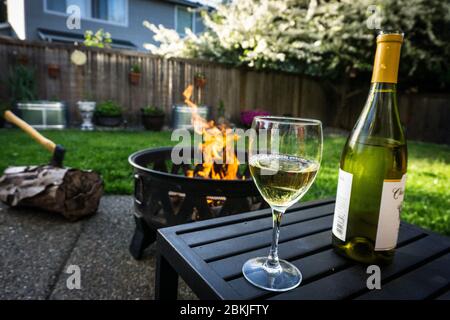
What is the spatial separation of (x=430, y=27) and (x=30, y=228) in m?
8.43

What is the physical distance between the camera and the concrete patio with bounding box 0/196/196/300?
62.4 inches

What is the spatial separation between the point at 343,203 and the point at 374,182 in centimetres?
10

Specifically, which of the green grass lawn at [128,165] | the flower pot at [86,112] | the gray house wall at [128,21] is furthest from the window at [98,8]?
the green grass lawn at [128,165]

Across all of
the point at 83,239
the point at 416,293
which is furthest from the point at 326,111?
the point at 416,293

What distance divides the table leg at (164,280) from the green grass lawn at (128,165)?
86.2 inches

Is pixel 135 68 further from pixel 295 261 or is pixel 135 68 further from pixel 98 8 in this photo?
pixel 295 261

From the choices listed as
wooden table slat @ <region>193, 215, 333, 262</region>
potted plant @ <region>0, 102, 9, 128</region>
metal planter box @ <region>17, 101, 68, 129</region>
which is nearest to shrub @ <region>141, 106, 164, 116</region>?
Result: metal planter box @ <region>17, 101, 68, 129</region>

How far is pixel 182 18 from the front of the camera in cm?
1306

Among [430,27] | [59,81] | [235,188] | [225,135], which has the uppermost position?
[430,27]

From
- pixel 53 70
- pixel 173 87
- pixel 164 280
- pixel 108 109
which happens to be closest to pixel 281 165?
pixel 164 280

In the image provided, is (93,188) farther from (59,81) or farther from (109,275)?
(59,81)

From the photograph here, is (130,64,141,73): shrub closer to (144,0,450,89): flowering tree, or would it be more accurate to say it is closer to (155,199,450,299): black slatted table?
(144,0,450,89): flowering tree

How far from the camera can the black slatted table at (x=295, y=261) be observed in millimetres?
678

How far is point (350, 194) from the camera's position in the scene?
2.52 feet
